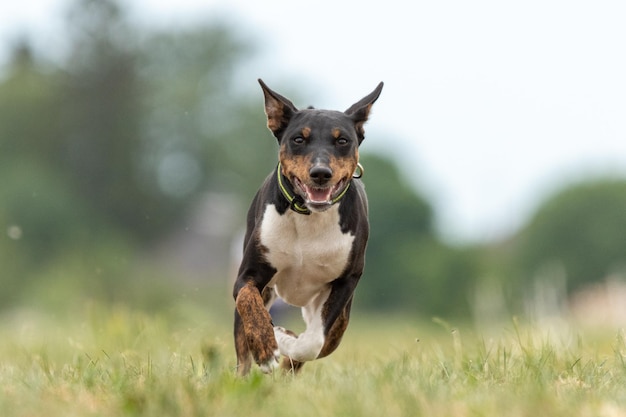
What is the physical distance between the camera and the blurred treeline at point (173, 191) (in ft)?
187

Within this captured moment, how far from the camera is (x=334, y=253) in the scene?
7898 millimetres

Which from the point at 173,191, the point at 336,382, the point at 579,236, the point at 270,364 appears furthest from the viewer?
the point at 579,236

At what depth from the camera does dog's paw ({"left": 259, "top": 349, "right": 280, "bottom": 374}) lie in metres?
7.32

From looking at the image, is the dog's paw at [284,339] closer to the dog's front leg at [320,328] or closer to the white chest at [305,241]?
the dog's front leg at [320,328]

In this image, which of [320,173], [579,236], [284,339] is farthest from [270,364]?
[579,236]

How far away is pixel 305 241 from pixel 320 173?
2.06 feet

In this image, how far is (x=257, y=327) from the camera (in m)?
7.50

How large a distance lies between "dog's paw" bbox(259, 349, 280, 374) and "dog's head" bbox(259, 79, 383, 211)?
84 centimetres

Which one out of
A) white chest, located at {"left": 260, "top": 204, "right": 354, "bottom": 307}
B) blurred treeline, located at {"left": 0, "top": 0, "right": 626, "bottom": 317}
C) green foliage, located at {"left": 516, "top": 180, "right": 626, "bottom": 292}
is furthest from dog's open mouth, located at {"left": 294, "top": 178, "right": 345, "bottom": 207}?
green foliage, located at {"left": 516, "top": 180, "right": 626, "bottom": 292}

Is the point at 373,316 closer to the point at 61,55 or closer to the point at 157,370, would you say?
the point at 61,55

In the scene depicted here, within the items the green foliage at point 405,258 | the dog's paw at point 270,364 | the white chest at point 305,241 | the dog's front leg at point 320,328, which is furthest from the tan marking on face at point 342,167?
the green foliage at point 405,258

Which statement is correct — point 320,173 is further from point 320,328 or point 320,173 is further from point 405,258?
point 405,258

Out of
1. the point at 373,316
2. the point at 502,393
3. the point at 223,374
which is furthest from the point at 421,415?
the point at 373,316

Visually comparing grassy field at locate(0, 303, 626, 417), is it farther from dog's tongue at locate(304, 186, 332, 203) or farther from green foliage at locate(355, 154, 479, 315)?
green foliage at locate(355, 154, 479, 315)
